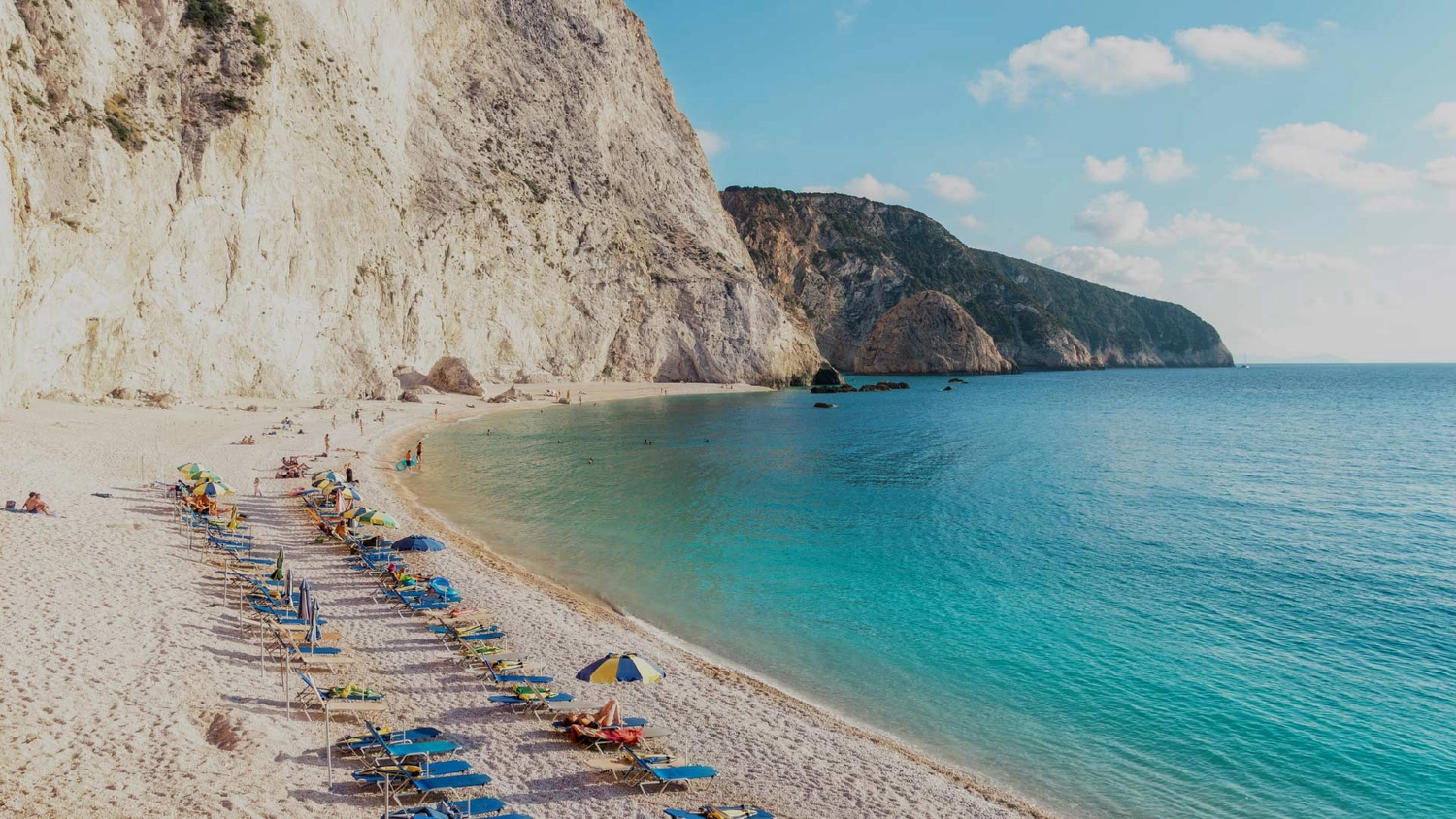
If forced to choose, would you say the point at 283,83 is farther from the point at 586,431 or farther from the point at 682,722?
the point at 682,722

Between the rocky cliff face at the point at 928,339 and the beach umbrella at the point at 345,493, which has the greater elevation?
the rocky cliff face at the point at 928,339

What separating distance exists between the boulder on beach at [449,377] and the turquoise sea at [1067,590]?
22581 millimetres

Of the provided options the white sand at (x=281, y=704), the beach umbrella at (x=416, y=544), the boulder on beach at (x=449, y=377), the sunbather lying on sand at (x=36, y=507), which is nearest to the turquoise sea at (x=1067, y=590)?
the white sand at (x=281, y=704)

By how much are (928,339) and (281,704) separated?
151 meters

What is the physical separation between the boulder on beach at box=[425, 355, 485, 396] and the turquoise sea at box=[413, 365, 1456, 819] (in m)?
22.6

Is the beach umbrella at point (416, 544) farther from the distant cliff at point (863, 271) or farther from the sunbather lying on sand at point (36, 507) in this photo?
the distant cliff at point (863, 271)

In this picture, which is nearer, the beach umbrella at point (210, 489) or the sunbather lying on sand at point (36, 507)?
the sunbather lying on sand at point (36, 507)

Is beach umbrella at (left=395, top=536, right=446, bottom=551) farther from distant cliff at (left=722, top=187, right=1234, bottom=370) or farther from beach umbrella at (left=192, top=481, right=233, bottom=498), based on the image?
distant cliff at (left=722, top=187, right=1234, bottom=370)

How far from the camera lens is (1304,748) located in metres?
13.2

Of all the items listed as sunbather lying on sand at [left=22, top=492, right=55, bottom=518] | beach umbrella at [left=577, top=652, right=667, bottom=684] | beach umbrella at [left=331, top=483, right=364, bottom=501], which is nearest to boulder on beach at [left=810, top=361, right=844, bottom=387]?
beach umbrella at [left=331, top=483, right=364, bottom=501]

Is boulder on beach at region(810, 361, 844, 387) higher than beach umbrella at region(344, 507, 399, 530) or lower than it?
higher

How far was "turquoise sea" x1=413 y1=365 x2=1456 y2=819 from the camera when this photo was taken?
13023mm

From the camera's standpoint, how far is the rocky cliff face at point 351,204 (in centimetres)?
3788

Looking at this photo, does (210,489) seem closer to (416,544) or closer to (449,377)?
(416,544)
